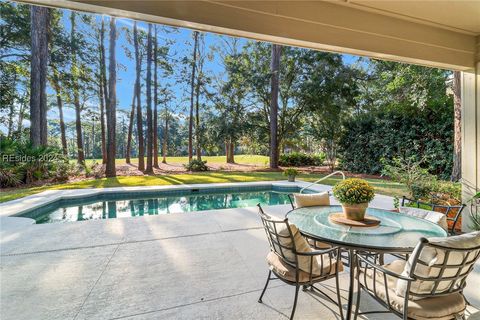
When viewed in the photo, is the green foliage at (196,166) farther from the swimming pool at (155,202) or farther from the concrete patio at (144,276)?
the concrete patio at (144,276)

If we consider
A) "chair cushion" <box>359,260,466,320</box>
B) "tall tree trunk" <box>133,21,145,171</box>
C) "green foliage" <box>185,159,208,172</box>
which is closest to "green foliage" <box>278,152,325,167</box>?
"green foliage" <box>185,159,208,172</box>

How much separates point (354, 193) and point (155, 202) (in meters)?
6.33

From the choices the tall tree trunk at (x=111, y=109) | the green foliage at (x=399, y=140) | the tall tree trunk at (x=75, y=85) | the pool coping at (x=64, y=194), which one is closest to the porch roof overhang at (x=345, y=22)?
the green foliage at (x=399, y=140)

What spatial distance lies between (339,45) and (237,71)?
12.2 metres

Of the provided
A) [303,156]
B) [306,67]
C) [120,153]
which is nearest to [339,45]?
[306,67]

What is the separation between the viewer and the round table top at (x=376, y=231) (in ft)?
5.47

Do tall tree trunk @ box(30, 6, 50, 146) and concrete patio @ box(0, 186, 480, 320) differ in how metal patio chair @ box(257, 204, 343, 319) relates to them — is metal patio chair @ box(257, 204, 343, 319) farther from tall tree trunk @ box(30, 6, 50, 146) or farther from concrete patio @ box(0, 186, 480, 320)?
tall tree trunk @ box(30, 6, 50, 146)

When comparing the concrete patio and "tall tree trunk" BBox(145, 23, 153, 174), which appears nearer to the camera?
the concrete patio

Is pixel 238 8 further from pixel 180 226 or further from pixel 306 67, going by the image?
pixel 306 67

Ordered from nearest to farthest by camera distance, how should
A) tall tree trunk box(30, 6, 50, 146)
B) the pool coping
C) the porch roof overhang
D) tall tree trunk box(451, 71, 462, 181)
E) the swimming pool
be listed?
1. the porch roof overhang
2. the pool coping
3. the swimming pool
4. tall tree trunk box(451, 71, 462, 181)
5. tall tree trunk box(30, 6, 50, 146)

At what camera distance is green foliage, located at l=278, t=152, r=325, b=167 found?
15721 mm

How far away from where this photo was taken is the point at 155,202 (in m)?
7.23

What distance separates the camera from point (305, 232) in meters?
1.90

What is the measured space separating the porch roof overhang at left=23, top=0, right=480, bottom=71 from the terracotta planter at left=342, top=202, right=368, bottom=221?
5.54 feet
